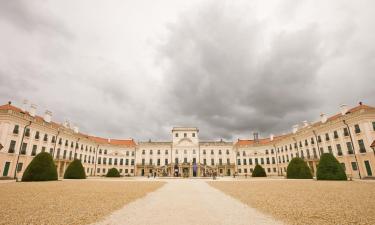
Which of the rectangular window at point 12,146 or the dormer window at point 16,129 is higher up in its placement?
the dormer window at point 16,129

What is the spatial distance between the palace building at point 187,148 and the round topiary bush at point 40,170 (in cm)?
463

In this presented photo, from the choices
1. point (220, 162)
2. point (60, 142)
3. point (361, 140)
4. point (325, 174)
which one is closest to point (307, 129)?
point (361, 140)

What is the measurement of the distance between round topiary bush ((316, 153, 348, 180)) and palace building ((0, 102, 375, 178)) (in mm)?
7352

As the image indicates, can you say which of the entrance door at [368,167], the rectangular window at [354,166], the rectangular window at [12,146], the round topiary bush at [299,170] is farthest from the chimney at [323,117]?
the rectangular window at [12,146]

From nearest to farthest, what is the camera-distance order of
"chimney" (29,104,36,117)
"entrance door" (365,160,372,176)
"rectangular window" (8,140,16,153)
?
"entrance door" (365,160,372,176), "rectangular window" (8,140,16,153), "chimney" (29,104,36,117)

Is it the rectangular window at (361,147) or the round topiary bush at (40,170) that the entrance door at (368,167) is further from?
the round topiary bush at (40,170)

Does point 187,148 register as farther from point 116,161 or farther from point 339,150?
point 339,150

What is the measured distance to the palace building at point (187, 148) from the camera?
36.1 metres

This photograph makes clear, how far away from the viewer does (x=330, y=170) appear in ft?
95.8

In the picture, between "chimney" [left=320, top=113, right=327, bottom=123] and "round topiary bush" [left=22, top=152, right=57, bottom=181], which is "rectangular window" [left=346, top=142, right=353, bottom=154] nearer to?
"chimney" [left=320, top=113, right=327, bottom=123]

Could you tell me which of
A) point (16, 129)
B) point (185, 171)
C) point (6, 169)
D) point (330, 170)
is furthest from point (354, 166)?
point (16, 129)

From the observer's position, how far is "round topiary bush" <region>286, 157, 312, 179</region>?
3600 cm

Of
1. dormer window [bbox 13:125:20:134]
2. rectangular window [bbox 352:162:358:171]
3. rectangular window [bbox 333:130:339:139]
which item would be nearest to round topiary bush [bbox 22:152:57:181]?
dormer window [bbox 13:125:20:134]

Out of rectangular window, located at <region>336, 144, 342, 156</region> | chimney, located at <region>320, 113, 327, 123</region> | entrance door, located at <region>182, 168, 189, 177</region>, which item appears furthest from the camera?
entrance door, located at <region>182, 168, 189, 177</region>
